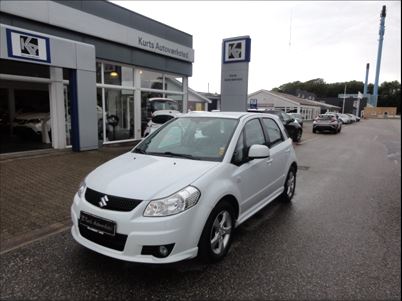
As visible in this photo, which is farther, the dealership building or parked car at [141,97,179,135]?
parked car at [141,97,179,135]

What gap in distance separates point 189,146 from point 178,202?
1290 millimetres

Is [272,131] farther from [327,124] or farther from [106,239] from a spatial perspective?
[327,124]

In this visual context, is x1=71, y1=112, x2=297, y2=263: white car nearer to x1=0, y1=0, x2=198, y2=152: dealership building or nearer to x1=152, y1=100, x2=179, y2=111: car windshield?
x1=0, y1=0, x2=198, y2=152: dealership building

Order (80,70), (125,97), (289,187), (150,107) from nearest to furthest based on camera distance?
1. (289,187)
2. (80,70)
3. (125,97)
4. (150,107)

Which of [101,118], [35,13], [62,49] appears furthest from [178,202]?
[101,118]

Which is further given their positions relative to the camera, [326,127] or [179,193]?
[326,127]

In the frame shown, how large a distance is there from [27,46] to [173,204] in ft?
25.4

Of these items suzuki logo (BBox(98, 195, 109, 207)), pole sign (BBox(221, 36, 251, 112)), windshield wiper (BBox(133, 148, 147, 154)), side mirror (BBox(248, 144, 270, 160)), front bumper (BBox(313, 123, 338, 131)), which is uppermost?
pole sign (BBox(221, 36, 251, 112))

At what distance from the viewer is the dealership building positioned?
8.98 meters

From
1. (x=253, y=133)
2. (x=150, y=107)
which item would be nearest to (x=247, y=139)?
(x=253, y=133)

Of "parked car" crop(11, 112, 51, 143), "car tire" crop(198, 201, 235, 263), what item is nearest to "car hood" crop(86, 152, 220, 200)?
"car tire" crop(198, 201, 235, 263)

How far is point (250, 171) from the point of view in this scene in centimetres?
405

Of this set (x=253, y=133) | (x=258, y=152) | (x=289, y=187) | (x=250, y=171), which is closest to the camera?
(x=258, y=152)

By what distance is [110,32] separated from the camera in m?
11.8
